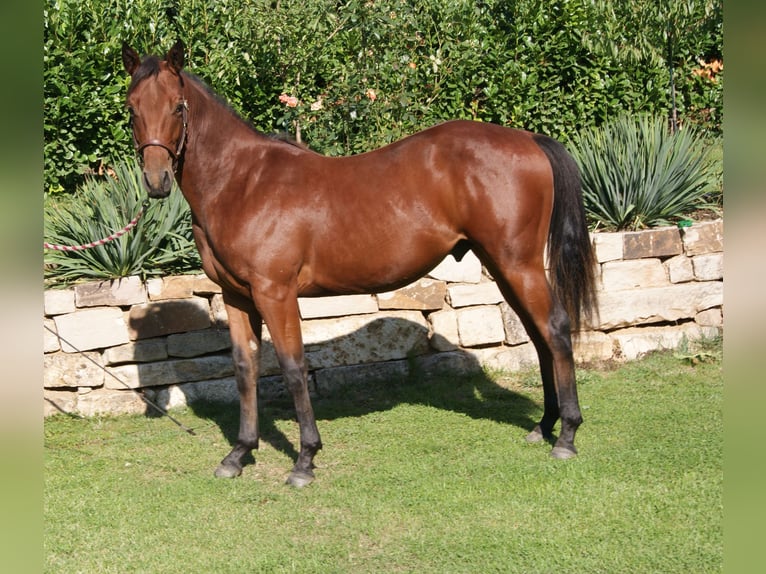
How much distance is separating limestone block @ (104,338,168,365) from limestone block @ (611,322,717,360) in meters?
4.00

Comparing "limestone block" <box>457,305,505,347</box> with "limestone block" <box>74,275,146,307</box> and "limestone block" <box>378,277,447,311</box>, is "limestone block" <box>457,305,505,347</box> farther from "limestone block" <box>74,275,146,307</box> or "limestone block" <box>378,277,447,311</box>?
"limestone block" <box>74,275,146,307</box>

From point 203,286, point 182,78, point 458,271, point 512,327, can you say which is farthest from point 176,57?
point 512,327

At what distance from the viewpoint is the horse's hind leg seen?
4781 mm

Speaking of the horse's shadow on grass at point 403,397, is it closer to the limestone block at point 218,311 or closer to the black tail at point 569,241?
the limestone block at point 218,311

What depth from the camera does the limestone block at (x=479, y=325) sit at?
677 centimetres

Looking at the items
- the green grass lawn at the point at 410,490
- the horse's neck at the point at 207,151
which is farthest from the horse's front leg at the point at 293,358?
the horse's neck at the point at 207,151

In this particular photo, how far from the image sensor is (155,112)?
4.29 meters

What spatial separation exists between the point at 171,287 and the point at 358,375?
1733mm

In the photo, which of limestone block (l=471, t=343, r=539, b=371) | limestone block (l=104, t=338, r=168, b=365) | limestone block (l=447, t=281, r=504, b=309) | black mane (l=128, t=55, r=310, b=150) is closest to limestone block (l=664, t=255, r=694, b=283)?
limestone block (l=471, t=343, r=539, b=371)

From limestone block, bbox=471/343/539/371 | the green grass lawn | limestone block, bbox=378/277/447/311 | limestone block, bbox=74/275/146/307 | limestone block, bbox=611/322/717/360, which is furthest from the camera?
limestone block, bbox=611/322/717/360

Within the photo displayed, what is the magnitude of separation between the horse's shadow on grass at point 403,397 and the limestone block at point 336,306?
0.20 meters

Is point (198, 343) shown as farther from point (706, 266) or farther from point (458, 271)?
point (706, 266)
